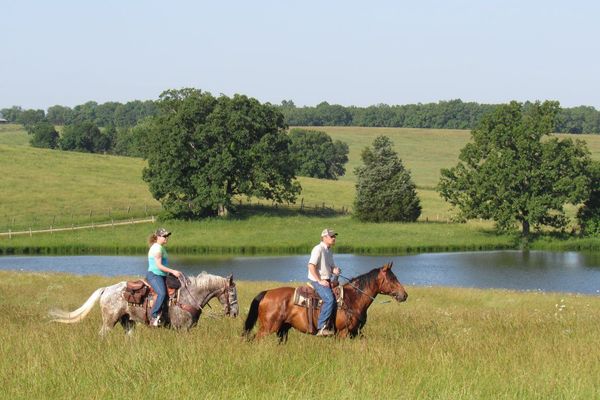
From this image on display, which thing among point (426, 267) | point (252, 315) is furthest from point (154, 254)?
point (426, 267)

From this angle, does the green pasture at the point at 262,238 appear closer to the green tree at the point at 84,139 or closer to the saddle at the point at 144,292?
the saddle at the point at 144,292

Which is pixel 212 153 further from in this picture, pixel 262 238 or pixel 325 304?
pixel 325 304

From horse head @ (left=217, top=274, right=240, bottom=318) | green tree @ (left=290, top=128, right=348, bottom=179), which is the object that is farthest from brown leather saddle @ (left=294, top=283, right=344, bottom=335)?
green tree @ (left=290, top=128, right=348, bottom=179)

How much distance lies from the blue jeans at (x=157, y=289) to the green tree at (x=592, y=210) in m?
57.1

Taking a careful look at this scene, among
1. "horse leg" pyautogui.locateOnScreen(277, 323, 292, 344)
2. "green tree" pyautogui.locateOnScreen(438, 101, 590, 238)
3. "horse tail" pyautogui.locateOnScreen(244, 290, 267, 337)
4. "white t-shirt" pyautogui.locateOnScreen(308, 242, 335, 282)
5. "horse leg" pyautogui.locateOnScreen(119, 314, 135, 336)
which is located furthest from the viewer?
"green tree" pyautogui.locateOnScreen(438, 101, 590, 238)

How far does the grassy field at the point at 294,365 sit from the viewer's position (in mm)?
10617

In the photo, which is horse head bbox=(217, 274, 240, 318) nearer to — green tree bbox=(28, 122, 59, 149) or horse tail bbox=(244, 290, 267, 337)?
horse tail bbox=(244, 290, 267, 337)

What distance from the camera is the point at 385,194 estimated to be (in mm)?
79500

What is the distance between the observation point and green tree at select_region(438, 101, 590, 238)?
66375mm

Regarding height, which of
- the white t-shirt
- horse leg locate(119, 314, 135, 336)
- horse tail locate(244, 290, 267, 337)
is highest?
the white t-shirt

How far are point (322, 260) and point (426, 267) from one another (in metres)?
39.5

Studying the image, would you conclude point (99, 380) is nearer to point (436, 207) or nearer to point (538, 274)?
point (538, 274)

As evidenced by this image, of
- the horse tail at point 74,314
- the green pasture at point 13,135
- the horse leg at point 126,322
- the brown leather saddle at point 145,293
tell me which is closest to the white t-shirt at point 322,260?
the brown leather saddle at point 145,293

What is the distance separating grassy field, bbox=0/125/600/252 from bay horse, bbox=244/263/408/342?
51.0m
